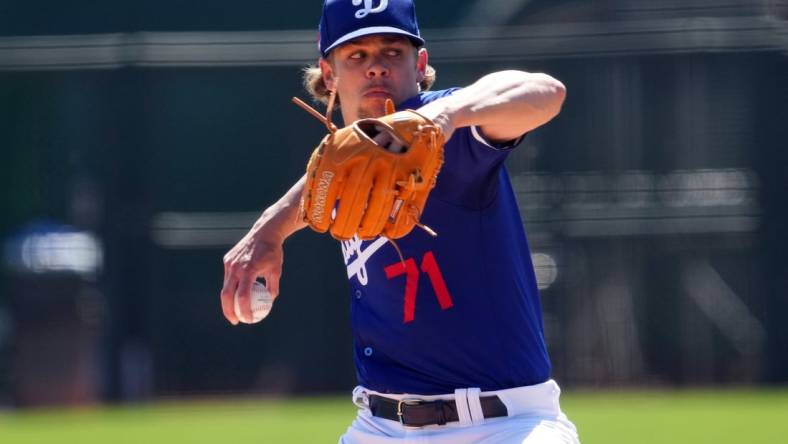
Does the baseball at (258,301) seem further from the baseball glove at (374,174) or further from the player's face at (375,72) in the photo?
the player's face at (375,72)

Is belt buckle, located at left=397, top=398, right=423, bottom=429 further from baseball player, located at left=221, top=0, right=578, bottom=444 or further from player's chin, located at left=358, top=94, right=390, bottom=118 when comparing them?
player's chin, located at left=358, top=94, right=390, bottom=118

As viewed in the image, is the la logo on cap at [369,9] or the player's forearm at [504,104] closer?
the player's forearm at [504,104]

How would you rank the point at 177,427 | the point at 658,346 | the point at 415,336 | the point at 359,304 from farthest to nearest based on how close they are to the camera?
the point at 658,346 → the point at 177,427 → the point at 359,304 → the point at 415,336

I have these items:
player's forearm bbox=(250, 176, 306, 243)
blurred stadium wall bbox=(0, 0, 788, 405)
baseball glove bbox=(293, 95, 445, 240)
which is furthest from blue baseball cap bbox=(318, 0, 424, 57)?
blurred stadium wall bbox=(0, 0, 788, 405)

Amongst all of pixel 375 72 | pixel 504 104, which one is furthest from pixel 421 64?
pixel 504 104

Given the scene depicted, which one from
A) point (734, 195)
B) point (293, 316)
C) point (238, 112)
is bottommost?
point (293, 316)

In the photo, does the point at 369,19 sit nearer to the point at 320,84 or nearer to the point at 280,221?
the point at 280,221

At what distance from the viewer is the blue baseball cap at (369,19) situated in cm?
303

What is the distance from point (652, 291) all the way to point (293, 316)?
236cm

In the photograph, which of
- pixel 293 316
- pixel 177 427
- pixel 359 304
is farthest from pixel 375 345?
pixel 293 316

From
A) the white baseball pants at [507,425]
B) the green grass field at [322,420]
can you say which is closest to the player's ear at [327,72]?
the white baseball pants at [507,425]

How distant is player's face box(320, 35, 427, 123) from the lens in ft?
9.97

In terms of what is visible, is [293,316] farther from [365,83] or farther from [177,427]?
[365,83]

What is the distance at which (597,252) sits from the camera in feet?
27.0
